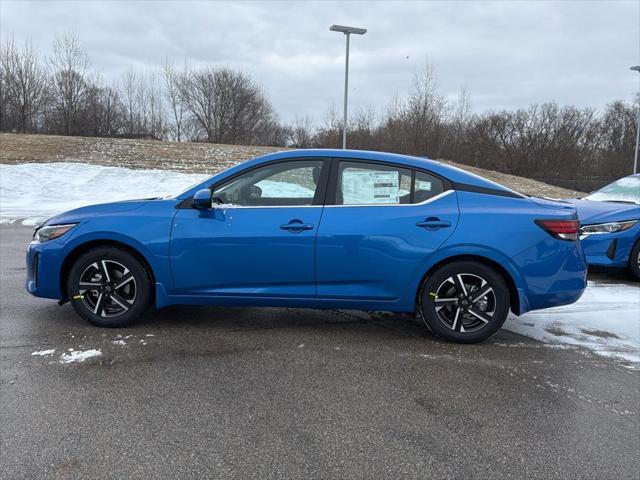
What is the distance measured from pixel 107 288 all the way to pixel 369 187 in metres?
2.45

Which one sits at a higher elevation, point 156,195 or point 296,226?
point 296,226

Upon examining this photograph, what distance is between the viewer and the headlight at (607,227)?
6.78 m

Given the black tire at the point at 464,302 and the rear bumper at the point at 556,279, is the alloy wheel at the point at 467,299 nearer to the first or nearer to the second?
the black tire at the point at 464,302

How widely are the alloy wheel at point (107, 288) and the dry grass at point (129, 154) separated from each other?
73.1ft

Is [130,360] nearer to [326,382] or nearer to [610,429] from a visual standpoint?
[326,382]

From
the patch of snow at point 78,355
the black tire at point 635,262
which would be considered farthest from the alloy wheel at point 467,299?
the black tire at point 635,262

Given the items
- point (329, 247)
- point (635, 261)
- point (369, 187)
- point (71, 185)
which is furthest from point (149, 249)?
point (71, 185)

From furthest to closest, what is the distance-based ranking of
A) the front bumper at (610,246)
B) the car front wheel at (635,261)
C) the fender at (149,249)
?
the car front wheel at (635,261) < the front bumper at (610,246) < the fender at (149,249)

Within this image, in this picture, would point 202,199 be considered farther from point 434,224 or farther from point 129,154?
point 129,154

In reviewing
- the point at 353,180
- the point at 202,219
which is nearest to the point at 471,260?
the point at 353,180

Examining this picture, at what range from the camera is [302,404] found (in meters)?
3.14

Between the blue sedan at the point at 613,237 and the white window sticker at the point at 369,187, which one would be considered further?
the blue sedan at the point at 613,237

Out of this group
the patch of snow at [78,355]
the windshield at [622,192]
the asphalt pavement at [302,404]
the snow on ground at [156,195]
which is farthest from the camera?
the windshield at [622,192]

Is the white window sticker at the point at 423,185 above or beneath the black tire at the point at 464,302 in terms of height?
above
